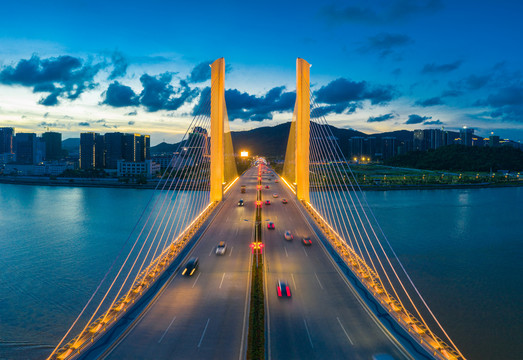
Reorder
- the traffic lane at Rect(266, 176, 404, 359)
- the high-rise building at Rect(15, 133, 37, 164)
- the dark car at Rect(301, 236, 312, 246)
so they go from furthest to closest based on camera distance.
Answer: the high-rise building at Rect(15, 133, 37, 164), the dark car at Rect(301, 236, 312, 246), the traffic lane at Rect(266, 176, 404, 359)

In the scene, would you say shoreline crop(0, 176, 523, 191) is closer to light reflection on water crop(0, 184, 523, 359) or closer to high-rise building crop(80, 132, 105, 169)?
light reflection on water crop(0, 184, 523, 359)

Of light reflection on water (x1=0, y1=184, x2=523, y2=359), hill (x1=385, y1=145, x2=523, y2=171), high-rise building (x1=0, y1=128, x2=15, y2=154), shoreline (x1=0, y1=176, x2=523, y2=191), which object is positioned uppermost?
high-rise building (x1=0, y1=128, x2=15, y2=154)

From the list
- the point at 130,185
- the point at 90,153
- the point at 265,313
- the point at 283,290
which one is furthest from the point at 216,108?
the point at 90,153

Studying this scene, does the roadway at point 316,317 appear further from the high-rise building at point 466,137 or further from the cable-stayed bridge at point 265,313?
the high-rise building at point 466,137

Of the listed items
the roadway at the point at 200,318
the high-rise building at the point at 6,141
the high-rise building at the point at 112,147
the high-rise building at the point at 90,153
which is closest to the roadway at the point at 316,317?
the roadway at the point at 200,318

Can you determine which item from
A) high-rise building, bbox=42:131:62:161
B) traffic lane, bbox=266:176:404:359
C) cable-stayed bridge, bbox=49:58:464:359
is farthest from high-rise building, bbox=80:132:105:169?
traffic lane, bbox=266:176:404:359

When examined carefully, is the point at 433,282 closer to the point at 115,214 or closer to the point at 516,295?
the point at 516,295
